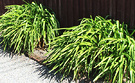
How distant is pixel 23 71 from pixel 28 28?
1.13m

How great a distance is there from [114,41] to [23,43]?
2213 millimetres

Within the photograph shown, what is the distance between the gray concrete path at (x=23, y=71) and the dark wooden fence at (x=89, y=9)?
4.64 feet

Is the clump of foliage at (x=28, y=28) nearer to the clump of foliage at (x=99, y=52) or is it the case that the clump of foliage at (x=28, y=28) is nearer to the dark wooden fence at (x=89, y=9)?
the dark wooden fence at (x=89, y=9)

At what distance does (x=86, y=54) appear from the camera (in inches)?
136

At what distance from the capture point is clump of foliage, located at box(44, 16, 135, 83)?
10.3 feet

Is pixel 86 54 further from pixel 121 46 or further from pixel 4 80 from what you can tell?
pixel 4 80

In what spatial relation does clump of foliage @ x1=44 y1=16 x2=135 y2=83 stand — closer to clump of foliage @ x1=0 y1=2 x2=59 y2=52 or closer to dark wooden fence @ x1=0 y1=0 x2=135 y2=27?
dark wooden fence @ x1=0 y1=0 x2=135 y2=27

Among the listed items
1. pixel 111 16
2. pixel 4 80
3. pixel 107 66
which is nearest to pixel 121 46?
pixel 107 66

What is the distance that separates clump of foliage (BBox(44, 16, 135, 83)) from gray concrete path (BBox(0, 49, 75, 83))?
0.33 m

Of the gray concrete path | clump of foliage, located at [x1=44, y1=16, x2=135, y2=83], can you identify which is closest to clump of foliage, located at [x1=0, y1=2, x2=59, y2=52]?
the gray concrete path

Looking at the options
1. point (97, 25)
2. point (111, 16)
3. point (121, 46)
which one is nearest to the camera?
point (121, 46)

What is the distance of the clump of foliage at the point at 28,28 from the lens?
468cm

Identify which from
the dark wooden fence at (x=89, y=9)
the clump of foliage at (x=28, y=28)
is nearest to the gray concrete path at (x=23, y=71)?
the clump of foliage at (x=28, y=28)

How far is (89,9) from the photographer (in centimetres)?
463
